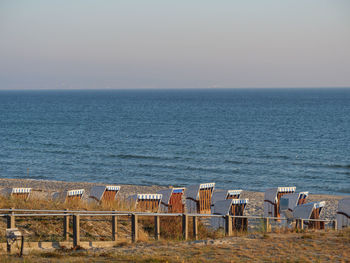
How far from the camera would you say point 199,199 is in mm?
14859

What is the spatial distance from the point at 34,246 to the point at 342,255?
4.84 m

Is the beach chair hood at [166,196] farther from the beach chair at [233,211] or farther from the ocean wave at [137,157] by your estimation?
the ocean wave at [137,157]

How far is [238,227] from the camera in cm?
1206

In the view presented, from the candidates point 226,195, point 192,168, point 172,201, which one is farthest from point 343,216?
point 192,168

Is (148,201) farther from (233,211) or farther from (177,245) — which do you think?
(177,245)

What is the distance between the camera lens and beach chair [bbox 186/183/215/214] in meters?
14.8

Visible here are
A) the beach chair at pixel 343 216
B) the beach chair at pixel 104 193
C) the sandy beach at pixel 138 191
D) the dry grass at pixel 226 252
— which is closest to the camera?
the dry grass at pixel 226 252

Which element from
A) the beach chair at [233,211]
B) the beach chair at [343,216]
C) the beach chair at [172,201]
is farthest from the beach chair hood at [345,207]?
the beach chair at [172,201]

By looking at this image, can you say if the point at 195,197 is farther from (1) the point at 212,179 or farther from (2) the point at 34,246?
(1) the point at 212,179

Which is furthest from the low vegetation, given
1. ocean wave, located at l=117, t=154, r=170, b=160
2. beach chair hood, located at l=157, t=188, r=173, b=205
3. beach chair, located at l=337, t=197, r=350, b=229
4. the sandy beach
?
ocean wave, located at l=117, t=154, r=170, b=160

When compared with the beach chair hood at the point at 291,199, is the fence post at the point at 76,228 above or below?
above

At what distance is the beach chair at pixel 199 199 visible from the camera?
48.6ft

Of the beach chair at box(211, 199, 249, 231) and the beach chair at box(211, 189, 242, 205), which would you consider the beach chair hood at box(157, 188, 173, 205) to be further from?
the beach chair at box(211, 199, 249, 231)

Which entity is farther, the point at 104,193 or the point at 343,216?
the point at 104,193
